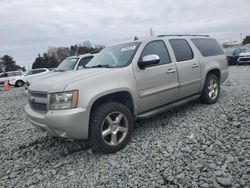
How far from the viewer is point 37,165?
11.9 ft

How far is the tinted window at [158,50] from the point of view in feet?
14.1

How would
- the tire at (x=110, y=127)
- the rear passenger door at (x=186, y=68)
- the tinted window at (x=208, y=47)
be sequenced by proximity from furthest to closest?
the tinted window at (x=208, y=47)
the rear passenger door at (x=186, y=68)
the tire at (x=110, y=127)

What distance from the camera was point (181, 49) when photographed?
16.3 ft

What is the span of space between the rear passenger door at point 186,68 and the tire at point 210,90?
328 mm

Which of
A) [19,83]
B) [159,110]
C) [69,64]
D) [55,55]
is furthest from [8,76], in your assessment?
[55,55]

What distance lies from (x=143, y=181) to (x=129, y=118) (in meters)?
1.14

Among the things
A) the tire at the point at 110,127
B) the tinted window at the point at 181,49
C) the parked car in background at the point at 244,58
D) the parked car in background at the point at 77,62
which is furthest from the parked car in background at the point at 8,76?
the tire at the point at 110,127

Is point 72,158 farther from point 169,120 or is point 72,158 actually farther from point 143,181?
point 169,120

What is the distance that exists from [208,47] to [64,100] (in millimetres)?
4099

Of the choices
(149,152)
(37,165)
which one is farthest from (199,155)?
(37,165)

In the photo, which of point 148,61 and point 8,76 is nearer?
point 148,61

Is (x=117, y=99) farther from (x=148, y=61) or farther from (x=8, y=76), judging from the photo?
(x=8, y=76)

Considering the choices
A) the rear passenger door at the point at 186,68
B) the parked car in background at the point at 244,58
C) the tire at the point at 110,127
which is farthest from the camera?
the parked car in background at the point at 244,58

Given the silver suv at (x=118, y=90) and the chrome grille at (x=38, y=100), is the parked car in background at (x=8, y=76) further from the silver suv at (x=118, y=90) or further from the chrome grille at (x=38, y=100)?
the chrome grille at (x=38, y=100)
